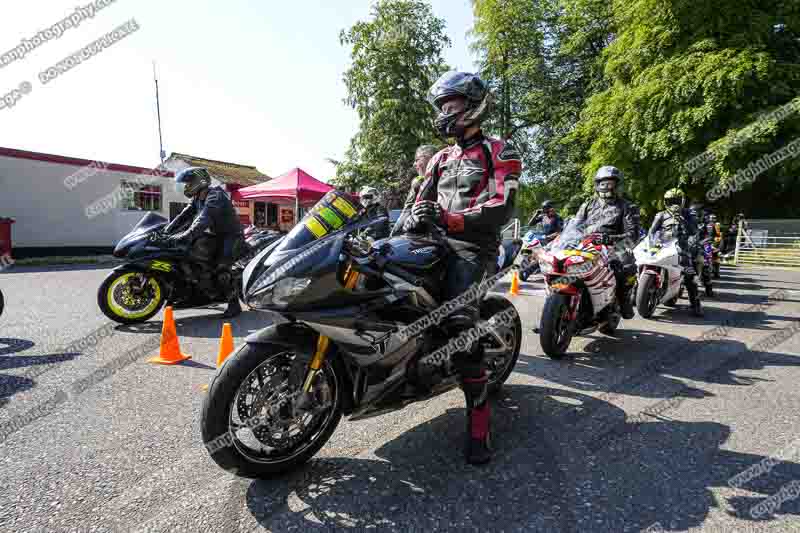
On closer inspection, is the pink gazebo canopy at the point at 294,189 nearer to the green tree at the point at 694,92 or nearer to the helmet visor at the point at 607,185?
the helmet visor at the point at 607,185

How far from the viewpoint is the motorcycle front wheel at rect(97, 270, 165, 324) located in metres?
5.56

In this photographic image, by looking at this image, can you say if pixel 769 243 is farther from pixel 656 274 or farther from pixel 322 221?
pixel 322 221

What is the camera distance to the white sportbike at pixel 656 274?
6.53m

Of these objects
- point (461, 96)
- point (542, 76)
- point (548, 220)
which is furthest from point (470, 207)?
point (542, 76)

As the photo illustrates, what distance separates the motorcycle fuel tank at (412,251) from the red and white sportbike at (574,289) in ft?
7.07

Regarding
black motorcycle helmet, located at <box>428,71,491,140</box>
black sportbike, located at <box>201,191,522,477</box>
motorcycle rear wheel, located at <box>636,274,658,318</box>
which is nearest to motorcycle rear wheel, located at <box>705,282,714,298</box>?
motorcycle rear wheel, located at <box>636,274,658,318</box>

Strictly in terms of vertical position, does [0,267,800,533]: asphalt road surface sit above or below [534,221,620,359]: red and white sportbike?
below

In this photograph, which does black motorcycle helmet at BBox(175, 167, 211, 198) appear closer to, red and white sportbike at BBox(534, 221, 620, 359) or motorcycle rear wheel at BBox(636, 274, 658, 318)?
red and white sportbike at BBox(534, 221, 620, 359)

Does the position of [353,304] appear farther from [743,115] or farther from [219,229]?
[743,115]

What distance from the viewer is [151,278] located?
5.82 m

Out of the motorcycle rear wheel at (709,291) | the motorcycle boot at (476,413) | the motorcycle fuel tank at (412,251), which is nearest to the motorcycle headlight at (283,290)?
the motorcycle fuel tank at (412,251)

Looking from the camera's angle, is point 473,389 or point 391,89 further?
point 391,89

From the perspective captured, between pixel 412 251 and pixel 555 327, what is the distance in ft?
7.97

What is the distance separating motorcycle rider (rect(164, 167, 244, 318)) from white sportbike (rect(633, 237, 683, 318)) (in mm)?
5814
